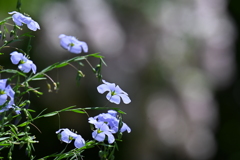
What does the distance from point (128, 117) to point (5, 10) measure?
143 centimetres

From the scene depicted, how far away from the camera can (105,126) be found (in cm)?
104

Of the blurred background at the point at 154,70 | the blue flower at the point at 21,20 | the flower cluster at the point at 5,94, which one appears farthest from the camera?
the blurred background at the point at 154,70

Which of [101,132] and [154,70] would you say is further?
[154,70]

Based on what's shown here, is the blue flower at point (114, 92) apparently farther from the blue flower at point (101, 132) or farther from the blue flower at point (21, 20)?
the blue flower at point (21, 20)

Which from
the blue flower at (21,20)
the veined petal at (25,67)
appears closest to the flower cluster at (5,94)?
the veined petal at (25,67)

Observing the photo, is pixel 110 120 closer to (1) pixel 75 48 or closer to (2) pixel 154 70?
(1) pixel 75 48

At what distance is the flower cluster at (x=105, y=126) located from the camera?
103cm

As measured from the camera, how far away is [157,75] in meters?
4.41

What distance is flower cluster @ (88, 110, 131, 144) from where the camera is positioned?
103 centimetres

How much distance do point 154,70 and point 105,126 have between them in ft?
11.1

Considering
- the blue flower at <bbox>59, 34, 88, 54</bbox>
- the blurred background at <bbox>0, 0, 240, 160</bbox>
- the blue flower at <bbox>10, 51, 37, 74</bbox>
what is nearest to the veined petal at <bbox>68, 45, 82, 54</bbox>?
the blue flower at <bbox>59, 34, 88, 54</bbox>

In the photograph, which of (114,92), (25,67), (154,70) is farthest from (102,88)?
(154,70)

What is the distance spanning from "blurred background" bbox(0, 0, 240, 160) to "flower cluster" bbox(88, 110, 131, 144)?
269 cm

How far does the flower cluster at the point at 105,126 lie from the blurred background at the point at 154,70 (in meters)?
2.69
